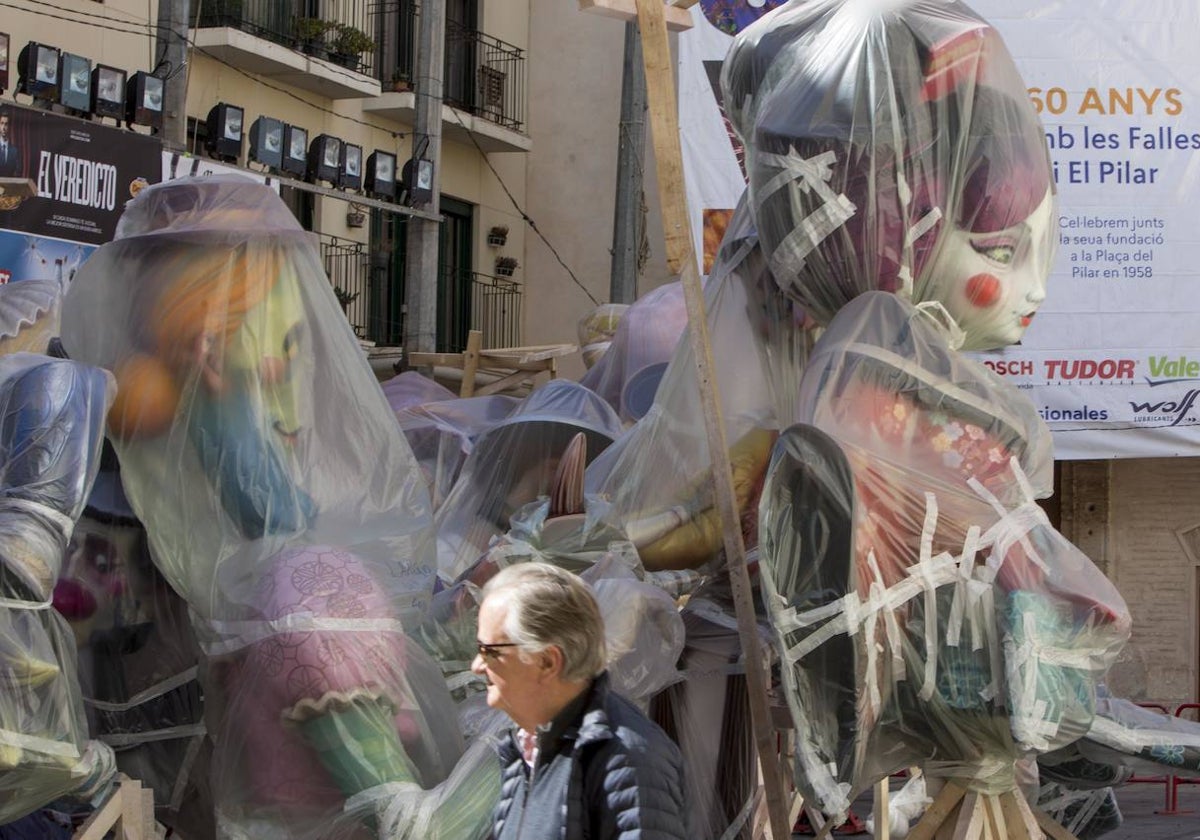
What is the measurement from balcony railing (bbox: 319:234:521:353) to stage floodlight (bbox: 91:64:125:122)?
479 cm

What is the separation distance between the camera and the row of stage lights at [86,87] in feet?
37.0

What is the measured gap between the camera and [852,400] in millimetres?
4406

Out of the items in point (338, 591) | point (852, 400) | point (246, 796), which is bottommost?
point (246, 796)

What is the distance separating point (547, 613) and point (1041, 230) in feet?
8.33

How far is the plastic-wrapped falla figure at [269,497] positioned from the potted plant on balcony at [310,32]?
11.9 m

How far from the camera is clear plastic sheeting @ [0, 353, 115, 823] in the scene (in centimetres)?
402

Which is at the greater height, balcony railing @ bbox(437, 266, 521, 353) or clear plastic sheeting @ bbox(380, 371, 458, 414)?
balcony railing @ bbox(437, 266, 521, 353)

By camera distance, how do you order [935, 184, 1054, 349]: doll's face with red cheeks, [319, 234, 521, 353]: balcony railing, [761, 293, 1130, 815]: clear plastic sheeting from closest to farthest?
[761, 293, 1130, 815]: clear plastic sheeting
[935, 184, 1054, 349]: doll's face with red cheeks
[319, 234, 521, 353]: balcony railing

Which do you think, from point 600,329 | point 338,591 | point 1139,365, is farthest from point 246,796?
point 1139,365

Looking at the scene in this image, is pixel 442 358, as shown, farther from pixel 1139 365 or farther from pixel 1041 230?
pixel 1041 230

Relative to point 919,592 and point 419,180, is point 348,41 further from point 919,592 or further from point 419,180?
point 919,592

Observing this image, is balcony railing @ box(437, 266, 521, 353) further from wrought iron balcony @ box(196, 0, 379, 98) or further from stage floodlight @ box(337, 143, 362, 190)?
stage floodlight @ box(337, 143, 362, 190)

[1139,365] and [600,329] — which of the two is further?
[1139,365]

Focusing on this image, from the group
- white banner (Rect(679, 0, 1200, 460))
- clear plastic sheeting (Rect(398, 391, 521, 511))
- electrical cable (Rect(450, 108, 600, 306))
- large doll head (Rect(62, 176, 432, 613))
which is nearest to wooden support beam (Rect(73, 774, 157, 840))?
large doll head (Rect(62, 176, 432, 613))
